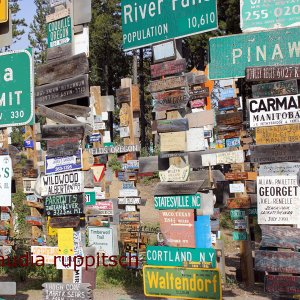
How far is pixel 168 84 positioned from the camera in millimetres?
7379

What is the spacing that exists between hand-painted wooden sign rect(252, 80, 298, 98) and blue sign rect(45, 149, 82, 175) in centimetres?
230

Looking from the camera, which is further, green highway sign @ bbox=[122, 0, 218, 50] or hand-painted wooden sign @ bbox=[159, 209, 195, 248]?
hand-painted wooden sign @ bbox=[159, 209, 195, 248]

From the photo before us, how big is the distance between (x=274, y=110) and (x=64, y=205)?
2.87m

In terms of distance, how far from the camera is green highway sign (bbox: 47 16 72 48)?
764 centimetres

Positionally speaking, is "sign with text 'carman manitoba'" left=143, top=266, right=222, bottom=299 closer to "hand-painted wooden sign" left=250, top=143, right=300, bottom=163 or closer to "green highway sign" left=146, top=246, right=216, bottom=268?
"green highway sign" left=146, top=246, right=216, bottom=268

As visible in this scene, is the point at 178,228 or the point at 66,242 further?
the point at 66,242

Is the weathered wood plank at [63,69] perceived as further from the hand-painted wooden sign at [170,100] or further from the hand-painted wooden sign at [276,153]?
the hand-painted wooden sign at [276,153]

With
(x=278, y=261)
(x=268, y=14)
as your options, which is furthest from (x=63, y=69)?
(x=278, y=261)

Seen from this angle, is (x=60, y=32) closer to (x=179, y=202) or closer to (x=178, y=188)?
(x=178, y=188)

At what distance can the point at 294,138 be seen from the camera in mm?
6820

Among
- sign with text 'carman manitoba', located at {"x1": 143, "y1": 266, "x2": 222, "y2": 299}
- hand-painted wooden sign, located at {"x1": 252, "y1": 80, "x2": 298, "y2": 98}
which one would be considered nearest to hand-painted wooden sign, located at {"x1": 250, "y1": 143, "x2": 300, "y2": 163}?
hand-painted wooden sign, located at {"x1": 252, "y1": 80, "x2": 298, "y2": 98}

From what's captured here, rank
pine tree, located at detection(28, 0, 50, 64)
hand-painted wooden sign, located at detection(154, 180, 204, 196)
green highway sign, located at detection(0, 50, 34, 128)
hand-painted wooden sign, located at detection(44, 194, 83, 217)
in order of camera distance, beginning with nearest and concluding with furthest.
A: 1. green highway sign, located at detection(0, 50, 34, 128)
2. hand-painted wooden sign, located at detection(154, 180, 204, 196)
3. hand-painted wooden sign, located at detection(44, 194, 83, 217)
4. pine tree, located at detection(28, 0, 50, 64)

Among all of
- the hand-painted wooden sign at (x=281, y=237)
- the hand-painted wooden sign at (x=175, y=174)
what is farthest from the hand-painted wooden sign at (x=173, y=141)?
the hand-painted wooden sign at (x=281, y=237)

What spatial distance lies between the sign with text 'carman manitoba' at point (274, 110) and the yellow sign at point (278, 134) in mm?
58
